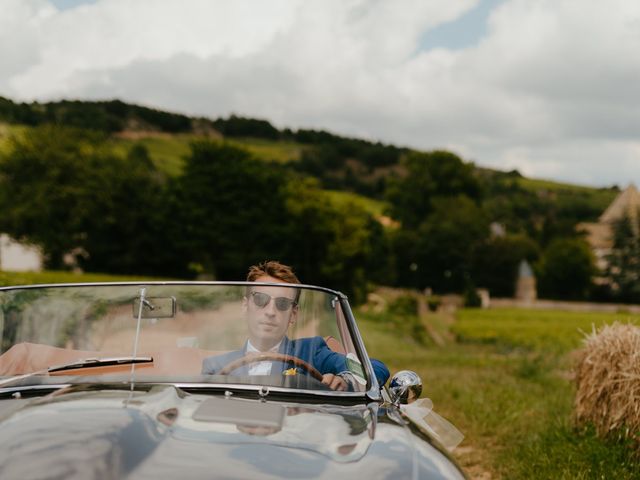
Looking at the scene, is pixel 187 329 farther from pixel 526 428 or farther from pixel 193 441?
pixel 526 428

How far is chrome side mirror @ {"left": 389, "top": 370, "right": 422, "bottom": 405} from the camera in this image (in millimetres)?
3520

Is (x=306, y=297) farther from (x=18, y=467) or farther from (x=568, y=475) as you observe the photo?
(x=568, y=475)

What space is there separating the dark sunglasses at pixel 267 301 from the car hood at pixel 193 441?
0.88 metres

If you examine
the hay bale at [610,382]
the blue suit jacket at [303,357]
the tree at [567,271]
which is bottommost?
the tree at [567,271]

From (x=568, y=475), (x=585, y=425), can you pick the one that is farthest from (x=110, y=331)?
(x=585, y=425)

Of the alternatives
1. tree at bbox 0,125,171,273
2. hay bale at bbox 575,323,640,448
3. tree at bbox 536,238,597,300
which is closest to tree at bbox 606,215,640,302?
tree at bbox 536,238,597,300

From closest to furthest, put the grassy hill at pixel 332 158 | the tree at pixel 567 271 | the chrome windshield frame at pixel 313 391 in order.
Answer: the chrome windshield frame at pixel 313 391 → the tree at pixel 567 271 → the grassy hill at pixel 332 158

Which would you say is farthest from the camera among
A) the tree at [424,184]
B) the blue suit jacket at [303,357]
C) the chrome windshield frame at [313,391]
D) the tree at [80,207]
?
the tree at [424,184]

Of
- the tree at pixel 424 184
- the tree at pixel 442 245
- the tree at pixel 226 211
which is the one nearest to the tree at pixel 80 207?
the tree at pixel 226 211

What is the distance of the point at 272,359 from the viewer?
3.41 meters

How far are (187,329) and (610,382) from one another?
477 centimetres

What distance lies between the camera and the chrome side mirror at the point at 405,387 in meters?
3.52

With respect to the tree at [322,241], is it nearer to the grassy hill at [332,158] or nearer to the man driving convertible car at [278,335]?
the grassy hill at [332,158]

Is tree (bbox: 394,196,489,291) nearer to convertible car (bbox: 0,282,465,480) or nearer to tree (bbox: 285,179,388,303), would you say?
tree (bbox: 285,179,388,303)
